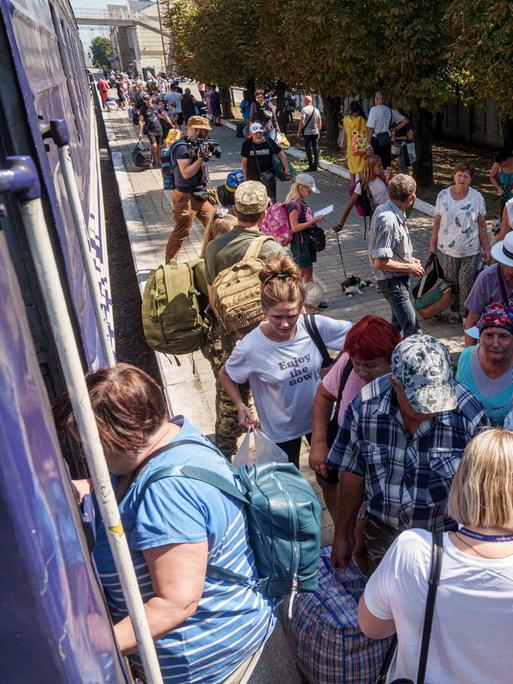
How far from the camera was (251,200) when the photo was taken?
438 centimetres

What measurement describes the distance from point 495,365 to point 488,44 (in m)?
5.71

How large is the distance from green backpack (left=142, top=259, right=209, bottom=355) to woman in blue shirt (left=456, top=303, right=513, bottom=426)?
1.80m

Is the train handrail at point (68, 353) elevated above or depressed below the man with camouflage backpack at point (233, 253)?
above

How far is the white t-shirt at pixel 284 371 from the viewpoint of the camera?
3.41m

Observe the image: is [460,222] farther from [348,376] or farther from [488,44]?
[348,376]

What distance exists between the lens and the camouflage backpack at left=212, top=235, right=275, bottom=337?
12.4 ft

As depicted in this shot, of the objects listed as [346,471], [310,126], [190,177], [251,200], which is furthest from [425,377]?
[310,126]

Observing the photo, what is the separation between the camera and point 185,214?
8172 millimetres

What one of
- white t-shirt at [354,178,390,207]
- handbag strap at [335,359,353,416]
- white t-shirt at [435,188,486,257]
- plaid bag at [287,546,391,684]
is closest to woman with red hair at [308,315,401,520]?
handbag strap at [335,359,353,416]

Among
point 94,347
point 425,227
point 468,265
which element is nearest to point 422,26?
point 425,227

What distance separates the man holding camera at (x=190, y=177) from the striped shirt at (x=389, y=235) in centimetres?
313

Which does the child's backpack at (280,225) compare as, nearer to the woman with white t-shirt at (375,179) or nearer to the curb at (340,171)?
the woman with white t-shirt at (375,179)

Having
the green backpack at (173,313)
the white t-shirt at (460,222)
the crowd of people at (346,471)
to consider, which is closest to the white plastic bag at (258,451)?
the crowd of people at (346,471)

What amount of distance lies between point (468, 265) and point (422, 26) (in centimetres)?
616
